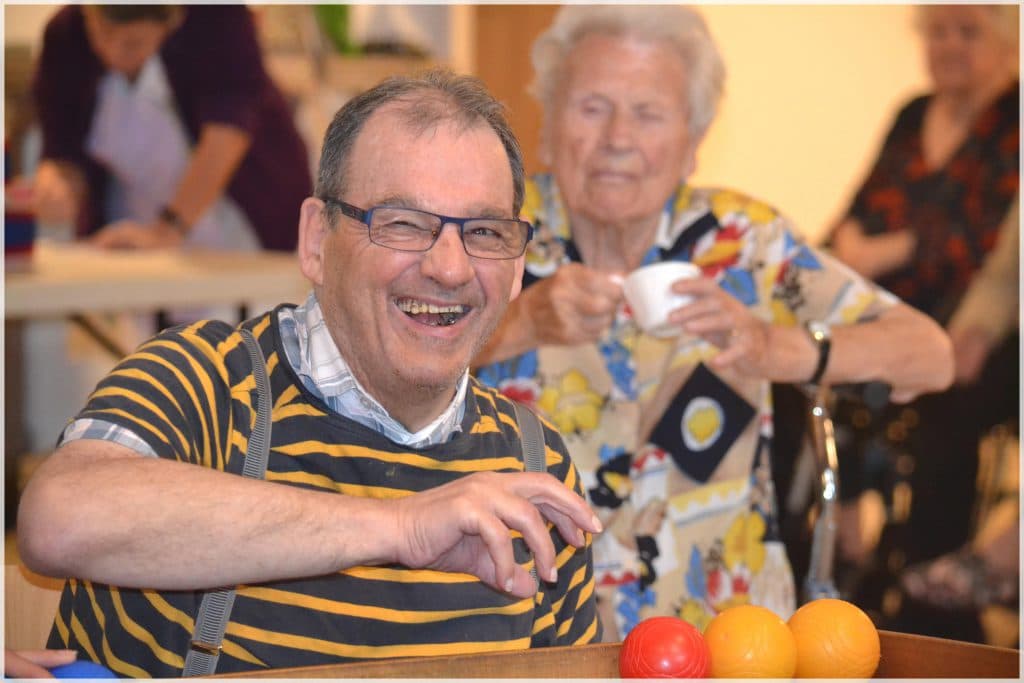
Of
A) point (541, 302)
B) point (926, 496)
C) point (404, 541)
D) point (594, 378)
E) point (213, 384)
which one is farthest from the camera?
point (926, 496)

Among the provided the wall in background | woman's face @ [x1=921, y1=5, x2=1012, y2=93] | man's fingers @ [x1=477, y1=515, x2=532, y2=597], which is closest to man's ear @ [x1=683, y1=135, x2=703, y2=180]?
man's fingers @ [x1=477, y1=515, x2=532, y2=597]

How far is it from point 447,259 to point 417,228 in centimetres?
5

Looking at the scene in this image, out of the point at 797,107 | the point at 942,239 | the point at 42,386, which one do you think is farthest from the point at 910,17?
the point at 42,386

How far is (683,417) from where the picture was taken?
2229 mm

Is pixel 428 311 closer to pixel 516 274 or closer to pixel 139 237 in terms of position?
pixel 516 274

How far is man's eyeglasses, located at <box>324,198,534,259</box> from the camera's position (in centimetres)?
142

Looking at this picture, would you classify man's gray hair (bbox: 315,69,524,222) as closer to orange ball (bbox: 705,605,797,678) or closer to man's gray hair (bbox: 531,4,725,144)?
orange ball (bbox: 705,605,797,678)

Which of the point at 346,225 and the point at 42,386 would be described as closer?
the point at 346,225

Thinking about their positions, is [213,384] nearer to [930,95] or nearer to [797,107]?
[930,95]

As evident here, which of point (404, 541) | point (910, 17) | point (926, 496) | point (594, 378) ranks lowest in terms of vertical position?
point (926, 496)

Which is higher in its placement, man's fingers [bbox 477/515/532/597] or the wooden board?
man's fingers [bbox 477/515/532/597]

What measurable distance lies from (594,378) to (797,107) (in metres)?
3.17

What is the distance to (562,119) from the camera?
7.59ft

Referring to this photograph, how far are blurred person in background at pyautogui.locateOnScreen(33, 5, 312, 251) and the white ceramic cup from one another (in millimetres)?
2119
